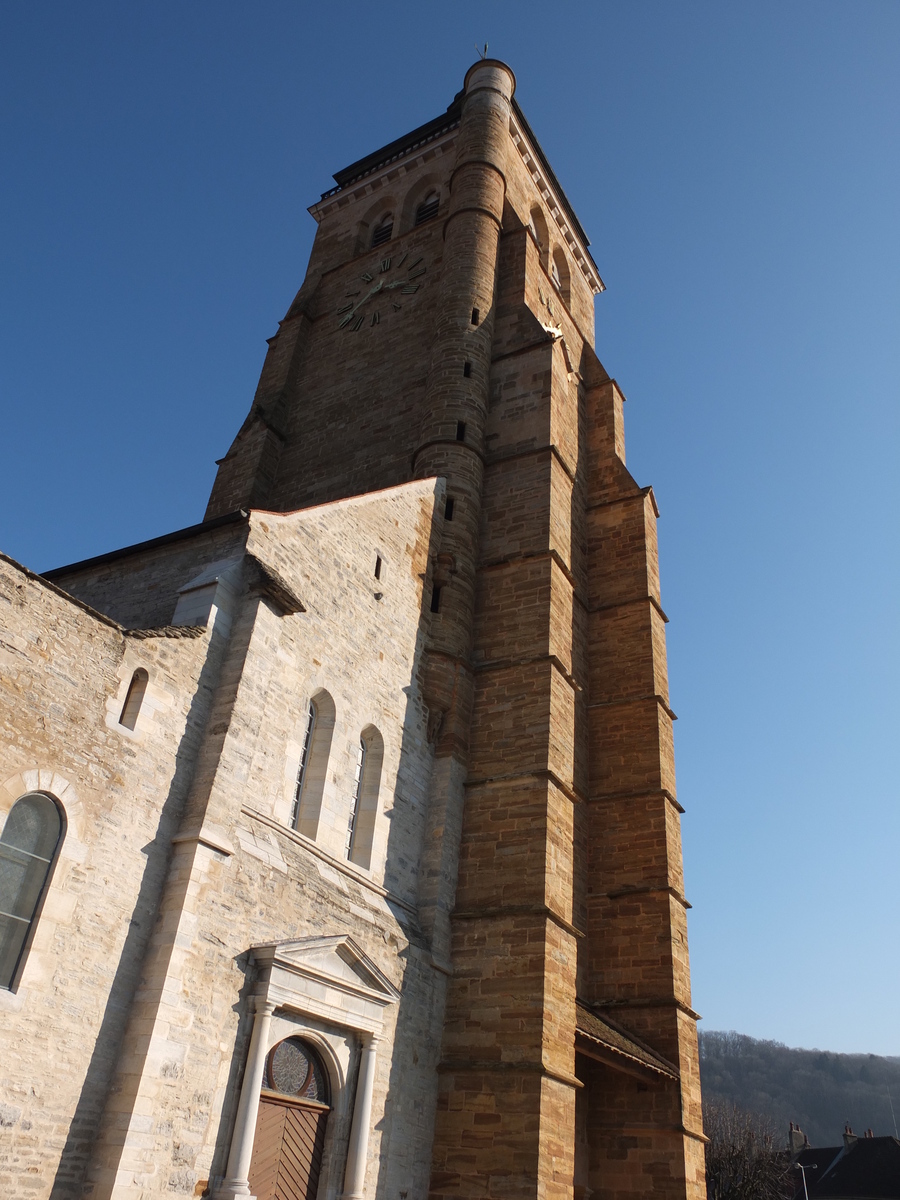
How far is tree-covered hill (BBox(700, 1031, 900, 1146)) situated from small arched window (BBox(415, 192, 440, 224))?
72.0 metres

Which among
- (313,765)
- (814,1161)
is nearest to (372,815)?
(313,765)

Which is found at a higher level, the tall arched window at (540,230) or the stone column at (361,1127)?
the tall arched window at (540,230)

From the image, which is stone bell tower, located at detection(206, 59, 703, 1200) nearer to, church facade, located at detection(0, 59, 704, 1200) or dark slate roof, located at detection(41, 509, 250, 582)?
church facade, located at detection(0, 59, 704, 1200)

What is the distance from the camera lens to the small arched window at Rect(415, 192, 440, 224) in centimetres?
2489

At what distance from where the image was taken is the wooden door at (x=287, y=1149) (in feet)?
30.1

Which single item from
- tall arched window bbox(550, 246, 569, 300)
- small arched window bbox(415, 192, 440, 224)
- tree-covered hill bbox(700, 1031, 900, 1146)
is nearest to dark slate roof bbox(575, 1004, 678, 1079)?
tall arched window bbox(550, 246, 569, 300)

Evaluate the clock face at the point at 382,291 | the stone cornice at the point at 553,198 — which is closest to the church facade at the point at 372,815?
the clock face at the point at 382,291

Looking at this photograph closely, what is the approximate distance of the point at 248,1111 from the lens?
8.67 m

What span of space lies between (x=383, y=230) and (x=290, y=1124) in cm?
2253

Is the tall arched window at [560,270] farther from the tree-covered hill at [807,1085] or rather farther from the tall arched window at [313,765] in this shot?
the tree-covered hill at [807,1085]

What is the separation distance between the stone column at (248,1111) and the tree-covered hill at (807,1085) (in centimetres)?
7640

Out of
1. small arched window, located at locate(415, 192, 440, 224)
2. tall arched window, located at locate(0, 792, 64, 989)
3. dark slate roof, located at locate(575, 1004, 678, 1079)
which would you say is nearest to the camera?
tall arched window, located at locate(0, 792, 64, 989)

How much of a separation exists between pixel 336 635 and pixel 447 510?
4.77 metres

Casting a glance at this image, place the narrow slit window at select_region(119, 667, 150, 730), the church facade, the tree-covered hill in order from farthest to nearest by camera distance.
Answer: the tree-covered hill < the narrow slit window at select_region(119, 667, 150, 730) < the church facade
